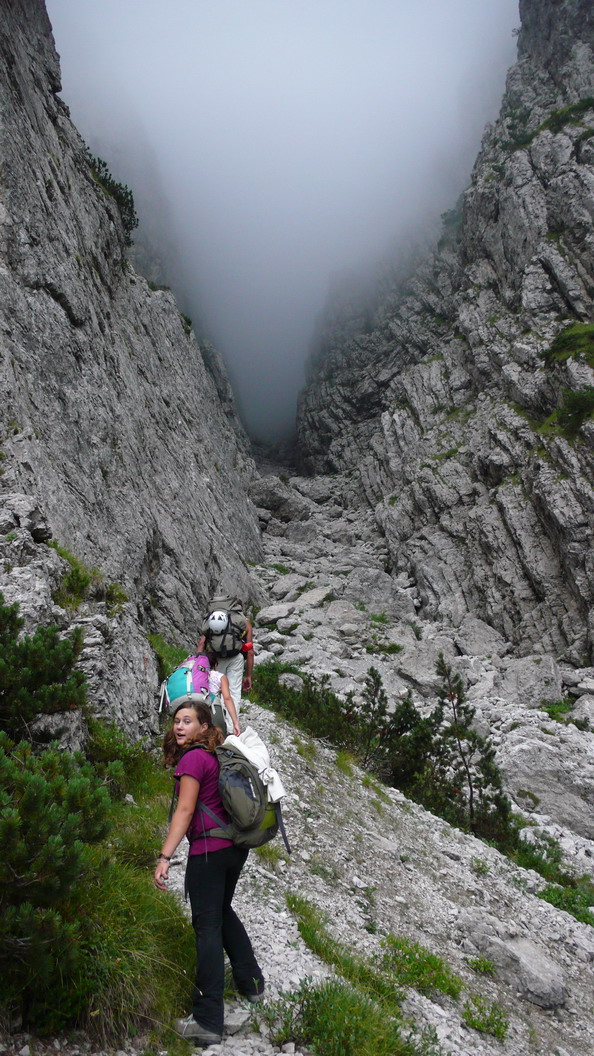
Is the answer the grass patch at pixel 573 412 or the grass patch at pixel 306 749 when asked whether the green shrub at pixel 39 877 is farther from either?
the grass patch at pixel 573 412

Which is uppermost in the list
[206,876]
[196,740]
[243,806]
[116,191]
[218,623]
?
[116,191]

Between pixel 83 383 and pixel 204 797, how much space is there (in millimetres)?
15606

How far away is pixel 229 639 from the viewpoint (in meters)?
7.23

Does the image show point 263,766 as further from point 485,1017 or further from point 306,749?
point 306,749

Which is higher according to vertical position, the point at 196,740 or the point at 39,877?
the point at 196,740

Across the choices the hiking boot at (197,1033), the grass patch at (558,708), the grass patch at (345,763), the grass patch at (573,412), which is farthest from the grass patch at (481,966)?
the grass patch at (573,412)

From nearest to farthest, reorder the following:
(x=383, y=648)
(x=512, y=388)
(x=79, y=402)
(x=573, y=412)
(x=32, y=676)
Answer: (x=32, y=676), (x=79, y=402), (x=383, y=648), (x=573, y=412), (x=512, y=388)

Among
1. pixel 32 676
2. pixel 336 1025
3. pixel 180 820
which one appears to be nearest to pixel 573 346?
pixel 32 676

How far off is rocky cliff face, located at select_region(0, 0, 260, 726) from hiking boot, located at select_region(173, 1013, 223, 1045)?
4.73 m

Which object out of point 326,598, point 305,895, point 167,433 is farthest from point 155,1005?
point 326,598

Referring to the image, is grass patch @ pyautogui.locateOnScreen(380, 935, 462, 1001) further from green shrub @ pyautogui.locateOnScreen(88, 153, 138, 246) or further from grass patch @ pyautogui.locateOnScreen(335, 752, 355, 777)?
green shrub @ pyautogui.locateOnScreen(88, 153, 138, 246)

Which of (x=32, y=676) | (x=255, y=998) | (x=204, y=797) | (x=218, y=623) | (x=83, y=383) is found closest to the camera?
(x=204, y=797)

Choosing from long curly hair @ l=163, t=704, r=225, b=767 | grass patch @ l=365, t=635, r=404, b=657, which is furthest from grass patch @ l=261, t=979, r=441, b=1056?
grass patch @ l=365, t=635, r=404, b=657

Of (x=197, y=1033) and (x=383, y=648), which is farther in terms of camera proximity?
(x=383, y=648)
